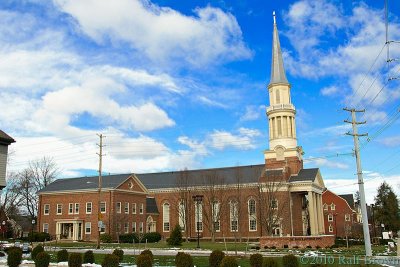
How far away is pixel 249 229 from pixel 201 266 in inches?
1899

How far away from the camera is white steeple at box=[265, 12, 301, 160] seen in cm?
6962

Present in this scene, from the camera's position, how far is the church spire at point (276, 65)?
70625mm

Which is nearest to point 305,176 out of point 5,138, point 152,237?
point 152,237

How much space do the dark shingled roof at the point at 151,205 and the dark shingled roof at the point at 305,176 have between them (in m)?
24.0

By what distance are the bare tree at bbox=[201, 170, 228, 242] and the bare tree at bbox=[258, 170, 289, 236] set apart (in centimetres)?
647

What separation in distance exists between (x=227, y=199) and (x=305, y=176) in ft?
40.9

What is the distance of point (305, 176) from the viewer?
6794cm

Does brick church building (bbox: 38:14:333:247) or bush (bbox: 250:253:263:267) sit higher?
brick church building (bbox: 38:14:333:247)

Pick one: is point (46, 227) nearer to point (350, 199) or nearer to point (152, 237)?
point (152, 237)

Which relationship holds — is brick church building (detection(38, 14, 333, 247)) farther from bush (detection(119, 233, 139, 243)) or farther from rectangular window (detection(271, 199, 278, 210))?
bush (detection(119, 233, 139, 243))

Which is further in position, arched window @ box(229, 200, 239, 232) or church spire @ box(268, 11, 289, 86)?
church spire @ box(268, 11, 289, 86)

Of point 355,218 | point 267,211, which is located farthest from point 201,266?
point 355,218

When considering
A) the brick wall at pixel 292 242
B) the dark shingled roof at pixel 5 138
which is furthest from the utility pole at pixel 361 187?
the dark shingled roof at pixel 5 138

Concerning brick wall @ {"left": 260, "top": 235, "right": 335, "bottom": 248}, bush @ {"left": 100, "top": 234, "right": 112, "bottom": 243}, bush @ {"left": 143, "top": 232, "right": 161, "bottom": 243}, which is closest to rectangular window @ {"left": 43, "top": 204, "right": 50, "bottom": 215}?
bush @ {"left": 100, "top": 234, "right": 112, "bottom": 243}
